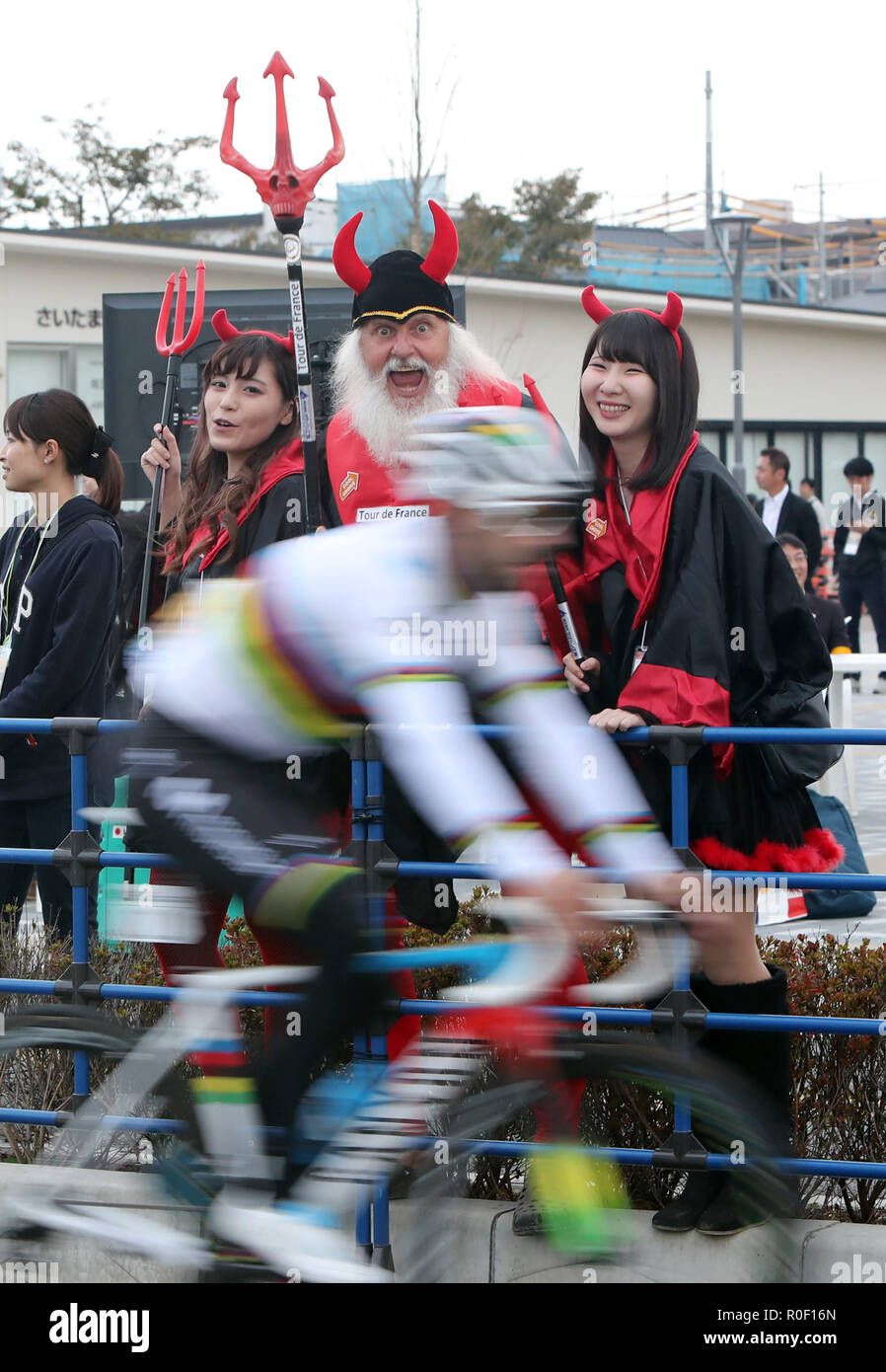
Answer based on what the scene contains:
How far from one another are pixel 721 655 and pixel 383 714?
143 cm

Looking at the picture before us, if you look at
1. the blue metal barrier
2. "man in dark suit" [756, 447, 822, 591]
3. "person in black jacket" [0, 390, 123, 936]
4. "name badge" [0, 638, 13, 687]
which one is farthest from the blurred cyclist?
"man in dark suit" [756, 447, 822, 591]

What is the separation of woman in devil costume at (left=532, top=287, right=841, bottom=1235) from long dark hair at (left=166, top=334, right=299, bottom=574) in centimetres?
95

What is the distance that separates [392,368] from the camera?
477 cm

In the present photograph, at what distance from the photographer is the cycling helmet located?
269 cm

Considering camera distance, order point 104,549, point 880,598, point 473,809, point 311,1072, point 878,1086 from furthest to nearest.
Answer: point 880,598
point 104,549
point 878,1086
point 311,1072
point 473,809

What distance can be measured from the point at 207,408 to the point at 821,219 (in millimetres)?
49783

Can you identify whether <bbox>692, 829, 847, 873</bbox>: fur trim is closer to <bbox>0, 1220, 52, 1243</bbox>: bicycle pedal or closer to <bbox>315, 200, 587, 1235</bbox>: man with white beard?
<bbox>315, 200, 587, 1235</bbox>: man with white beard

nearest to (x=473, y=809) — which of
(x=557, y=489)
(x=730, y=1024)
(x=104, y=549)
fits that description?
(x=557, y=489)

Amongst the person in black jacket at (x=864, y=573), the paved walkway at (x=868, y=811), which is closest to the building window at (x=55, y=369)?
the person in black jacket at (x=864, y=573)

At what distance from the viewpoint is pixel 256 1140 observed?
10.8ft

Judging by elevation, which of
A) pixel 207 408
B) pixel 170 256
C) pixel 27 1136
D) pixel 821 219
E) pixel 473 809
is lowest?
pixel 27 1136

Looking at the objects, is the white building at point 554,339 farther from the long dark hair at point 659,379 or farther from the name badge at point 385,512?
the long dark hair at point 659,379

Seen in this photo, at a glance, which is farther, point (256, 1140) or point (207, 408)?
point (207, 408)

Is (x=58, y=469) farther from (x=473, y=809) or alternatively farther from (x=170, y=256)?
(x=170, y=256)
